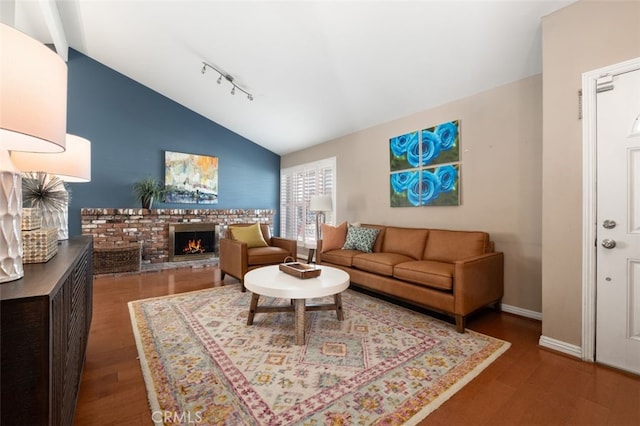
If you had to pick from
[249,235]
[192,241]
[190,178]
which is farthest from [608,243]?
[190,178]

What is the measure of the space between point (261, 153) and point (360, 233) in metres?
3.77

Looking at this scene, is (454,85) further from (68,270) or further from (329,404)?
(68,270)

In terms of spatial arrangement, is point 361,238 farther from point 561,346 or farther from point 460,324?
point 561,346

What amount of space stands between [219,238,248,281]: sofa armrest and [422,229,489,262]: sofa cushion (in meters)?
2.23

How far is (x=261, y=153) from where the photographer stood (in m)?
6.69

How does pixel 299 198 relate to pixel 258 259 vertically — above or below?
above

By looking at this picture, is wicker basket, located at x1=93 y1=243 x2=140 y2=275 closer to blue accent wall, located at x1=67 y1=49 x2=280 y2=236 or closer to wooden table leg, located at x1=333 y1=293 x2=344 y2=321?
blue accent wall, located at x1=67 y1=49 x2=280 y2=236

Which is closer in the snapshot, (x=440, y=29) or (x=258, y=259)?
(x=440, y=29)

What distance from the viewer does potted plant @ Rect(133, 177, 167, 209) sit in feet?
16.8

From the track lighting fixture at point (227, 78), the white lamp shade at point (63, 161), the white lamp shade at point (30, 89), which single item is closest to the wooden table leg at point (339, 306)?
the white lamp shade at point (63, 161)

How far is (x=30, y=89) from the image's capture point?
29.7 inches

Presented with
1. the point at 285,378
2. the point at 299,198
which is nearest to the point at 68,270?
the point at 285,378

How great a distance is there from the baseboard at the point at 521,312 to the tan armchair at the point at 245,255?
8.14ft

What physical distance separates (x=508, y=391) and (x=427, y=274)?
111 cm
